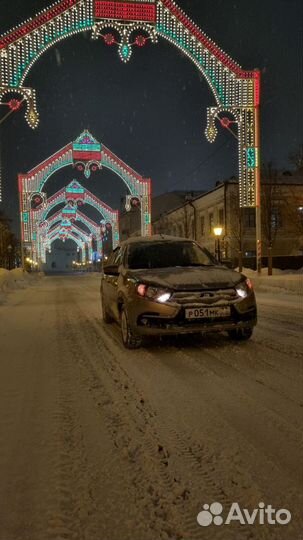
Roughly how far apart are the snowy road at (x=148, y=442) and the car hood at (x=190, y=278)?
2.97 ft

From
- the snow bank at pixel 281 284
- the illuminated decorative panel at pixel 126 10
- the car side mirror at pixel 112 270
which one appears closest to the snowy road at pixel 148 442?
the car side mirror at pixel 112 270

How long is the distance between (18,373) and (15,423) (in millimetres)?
1634

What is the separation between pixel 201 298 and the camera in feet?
18.1

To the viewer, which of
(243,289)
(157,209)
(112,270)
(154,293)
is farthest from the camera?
(157,209)

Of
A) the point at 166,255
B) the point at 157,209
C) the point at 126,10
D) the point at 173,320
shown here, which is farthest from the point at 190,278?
the point at 157,209

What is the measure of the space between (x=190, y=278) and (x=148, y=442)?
3.02 m

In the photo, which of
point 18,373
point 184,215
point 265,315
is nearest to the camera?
point 18,373

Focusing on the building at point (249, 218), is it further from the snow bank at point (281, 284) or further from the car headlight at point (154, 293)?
the car headlight at point (154, 293)

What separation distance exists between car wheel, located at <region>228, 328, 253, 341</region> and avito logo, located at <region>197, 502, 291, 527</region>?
4063mm

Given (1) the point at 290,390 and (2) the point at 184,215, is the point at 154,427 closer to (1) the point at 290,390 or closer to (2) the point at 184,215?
(1) the point at 290,390

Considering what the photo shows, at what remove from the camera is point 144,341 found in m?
6.64

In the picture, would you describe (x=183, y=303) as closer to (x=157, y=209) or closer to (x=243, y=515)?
(x=243, y=515)

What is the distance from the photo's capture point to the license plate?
5492mm

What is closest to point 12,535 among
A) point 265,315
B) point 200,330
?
point 200,330
